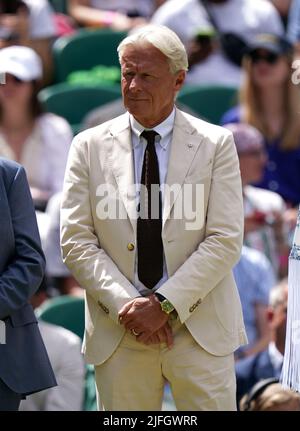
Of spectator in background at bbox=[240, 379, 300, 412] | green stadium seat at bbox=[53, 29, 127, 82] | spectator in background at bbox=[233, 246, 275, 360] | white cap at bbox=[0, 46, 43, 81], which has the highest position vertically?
white cap at bbox=[0, 46, 43, 81]

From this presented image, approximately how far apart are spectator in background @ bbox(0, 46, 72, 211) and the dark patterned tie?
3122 millimetres

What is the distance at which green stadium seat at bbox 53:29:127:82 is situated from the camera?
9852 millimetres

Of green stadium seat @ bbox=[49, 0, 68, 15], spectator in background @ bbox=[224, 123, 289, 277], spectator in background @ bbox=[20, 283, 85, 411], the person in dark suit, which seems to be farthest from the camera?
green stadium seat @ bbox=[49, 0, 68, 15]

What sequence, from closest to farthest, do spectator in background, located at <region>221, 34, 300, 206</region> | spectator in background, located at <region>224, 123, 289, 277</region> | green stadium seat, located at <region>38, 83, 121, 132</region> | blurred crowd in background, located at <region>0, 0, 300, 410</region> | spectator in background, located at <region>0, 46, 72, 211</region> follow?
blurred crowd in background, located at <region>0, 0, 300, 410</region>
spectator in background, located at <region>224, 123, 289, 277</region>
spectator in background, located at <region>0, 46, 72, 211</region>
spectator in background, located at <region>221, 34, 300, 206</region>
green stadium seat, located at <region>38, 83, 121, 132</region>

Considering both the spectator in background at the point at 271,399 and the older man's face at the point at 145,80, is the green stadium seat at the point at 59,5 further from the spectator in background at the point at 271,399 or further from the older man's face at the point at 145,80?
the older man's face at the point at 145,80

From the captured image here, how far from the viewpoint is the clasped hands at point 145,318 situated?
515 centimetres

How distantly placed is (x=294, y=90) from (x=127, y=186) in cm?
389

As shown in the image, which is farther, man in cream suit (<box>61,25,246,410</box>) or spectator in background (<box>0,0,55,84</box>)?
spectator in background (<box>0,0,55,84</box>)

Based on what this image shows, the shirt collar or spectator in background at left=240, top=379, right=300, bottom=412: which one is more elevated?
the shirt collar

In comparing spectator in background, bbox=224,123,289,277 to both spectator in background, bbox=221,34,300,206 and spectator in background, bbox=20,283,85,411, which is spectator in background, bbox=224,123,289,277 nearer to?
spectator in background, bbox=221,34,300,206

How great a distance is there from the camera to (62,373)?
6.53m

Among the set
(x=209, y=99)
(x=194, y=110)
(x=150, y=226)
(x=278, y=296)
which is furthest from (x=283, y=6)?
(x=150, y=226)

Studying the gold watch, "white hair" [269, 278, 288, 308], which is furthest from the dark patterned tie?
"white hair" [269, 278, 288, 308]
